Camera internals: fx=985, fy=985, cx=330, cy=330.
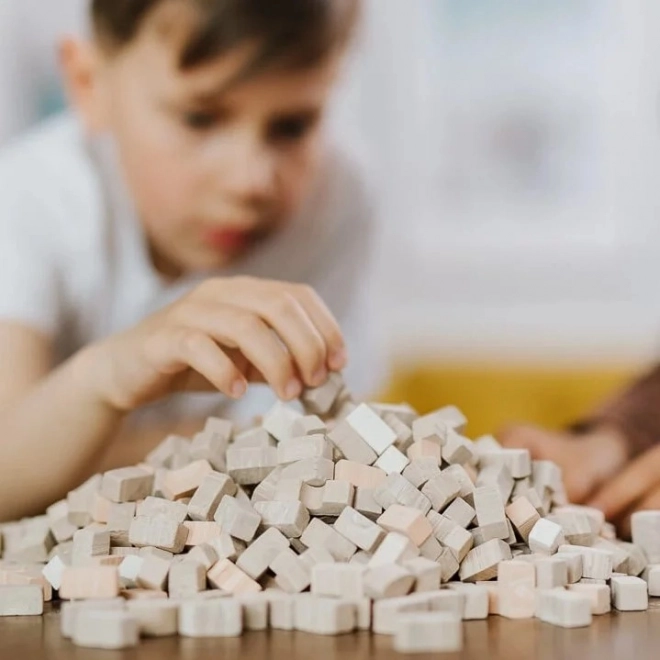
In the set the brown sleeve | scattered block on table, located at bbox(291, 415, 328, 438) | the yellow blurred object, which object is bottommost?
scattered block on table, located at bbox(291, 415, 328, 438)

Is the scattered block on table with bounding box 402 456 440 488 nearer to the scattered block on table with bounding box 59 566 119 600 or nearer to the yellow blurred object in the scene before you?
the scattered block on table with bounding box 59 566 119 600

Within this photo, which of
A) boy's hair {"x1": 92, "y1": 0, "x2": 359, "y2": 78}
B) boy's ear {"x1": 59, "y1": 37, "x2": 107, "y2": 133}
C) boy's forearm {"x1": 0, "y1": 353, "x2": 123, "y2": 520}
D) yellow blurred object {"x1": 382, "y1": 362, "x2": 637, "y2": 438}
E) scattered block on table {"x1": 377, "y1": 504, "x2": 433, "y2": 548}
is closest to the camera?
scattered block on table {"x1": 377, "y1": 504, "x2": 433, "y2": 548}

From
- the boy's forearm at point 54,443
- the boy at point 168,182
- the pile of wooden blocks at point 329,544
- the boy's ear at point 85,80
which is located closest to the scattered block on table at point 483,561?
the pile of wooden blocks at point 329,544

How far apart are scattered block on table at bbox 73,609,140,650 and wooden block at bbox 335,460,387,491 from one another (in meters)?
0.17

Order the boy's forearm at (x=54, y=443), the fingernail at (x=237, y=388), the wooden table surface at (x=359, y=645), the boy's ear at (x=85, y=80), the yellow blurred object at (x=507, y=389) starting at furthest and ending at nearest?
1. the yellow blurred object at (x=507, y=389)
2. the boy's ear at (x=85, y=80)
3. the boy's forearm at (x=54, y=443)
4. the fingernail at (x=237, y=388)
5. the wooden table surface at (x=359, y=645)

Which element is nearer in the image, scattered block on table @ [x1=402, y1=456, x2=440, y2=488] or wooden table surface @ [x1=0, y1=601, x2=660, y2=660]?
wooden table surface @ [x1=0, y1=601, x2=660, y2=660]

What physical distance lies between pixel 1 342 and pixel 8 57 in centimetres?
57

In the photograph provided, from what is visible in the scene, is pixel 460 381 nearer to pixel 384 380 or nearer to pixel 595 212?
pixel 384 380

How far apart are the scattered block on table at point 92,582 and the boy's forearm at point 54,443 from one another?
0.26 m

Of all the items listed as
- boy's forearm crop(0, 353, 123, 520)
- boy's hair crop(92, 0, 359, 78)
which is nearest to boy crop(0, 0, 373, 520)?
boy's hair crop(92, 0, 359, 78)

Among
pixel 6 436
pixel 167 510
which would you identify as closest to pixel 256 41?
pixel 6 436

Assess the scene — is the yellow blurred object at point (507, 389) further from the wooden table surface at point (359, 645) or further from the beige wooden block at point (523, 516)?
the wooden table surface at point (359, 645)

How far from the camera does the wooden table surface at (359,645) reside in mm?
448

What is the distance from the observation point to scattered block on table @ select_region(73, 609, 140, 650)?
464 millimetres
